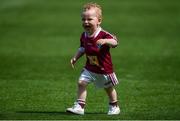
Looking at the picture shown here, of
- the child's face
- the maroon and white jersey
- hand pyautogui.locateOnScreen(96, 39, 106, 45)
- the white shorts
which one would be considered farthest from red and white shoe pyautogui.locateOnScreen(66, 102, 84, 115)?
the child's face

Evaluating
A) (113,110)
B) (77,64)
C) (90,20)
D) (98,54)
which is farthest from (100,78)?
(77,64)

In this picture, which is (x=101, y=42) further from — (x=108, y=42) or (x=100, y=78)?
(x=100, y=78)

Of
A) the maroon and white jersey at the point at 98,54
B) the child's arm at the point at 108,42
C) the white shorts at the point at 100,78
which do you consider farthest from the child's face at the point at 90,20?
the white shorts at the point at 100,78

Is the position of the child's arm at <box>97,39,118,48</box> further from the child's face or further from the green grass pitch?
the green grass pitch

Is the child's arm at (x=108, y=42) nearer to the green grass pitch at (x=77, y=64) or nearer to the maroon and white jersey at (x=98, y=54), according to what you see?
the maroon and white jersey at (x=98, y=54)

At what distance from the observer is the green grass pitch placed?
1310 centimetres

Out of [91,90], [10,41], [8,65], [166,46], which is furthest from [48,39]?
[91,90]

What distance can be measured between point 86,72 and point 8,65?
20.8ft

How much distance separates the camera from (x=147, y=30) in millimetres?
26969

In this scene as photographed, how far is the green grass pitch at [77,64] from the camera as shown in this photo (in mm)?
13102

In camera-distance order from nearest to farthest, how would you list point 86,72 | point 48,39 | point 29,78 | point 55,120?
point 55,120 < point 86,72 < point 29,78 < point 48,39

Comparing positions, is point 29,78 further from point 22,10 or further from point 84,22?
point 22,10

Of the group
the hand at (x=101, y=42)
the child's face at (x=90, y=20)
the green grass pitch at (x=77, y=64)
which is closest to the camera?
the hand at (x=101, y=42)

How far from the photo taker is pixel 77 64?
62.3 feet
